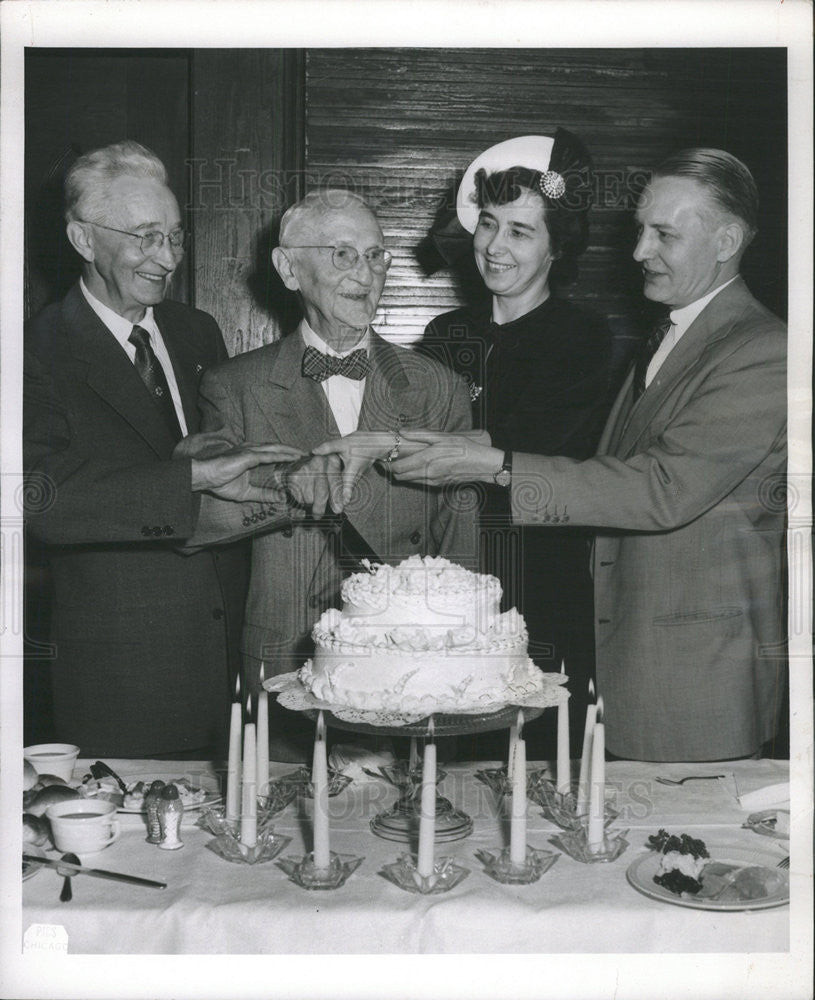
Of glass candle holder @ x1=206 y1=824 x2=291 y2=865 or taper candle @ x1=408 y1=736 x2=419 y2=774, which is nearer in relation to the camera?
glass candle holder @ x1=206 y1=824 x2=291 y2=865

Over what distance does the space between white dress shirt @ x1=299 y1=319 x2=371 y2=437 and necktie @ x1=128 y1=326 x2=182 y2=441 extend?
0.44 m

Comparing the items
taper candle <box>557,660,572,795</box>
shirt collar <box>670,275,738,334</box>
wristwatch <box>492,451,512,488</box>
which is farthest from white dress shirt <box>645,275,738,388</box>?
taper candle <box>557,660,572,795</box>

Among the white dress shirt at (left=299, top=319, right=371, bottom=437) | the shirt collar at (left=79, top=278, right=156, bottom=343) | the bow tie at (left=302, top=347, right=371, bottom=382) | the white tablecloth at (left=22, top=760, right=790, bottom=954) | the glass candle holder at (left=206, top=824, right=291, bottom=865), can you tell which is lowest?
the white tablecloth at (left=22, top=760, right=790, bottom=954)

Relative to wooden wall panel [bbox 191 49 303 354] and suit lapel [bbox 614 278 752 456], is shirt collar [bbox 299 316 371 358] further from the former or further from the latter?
suit lapel [bbox 614 278 752 456]

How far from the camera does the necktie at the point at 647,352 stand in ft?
10.2

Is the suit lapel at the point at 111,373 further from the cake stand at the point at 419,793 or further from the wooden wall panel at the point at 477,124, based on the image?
the cake stand at the point at 419,793

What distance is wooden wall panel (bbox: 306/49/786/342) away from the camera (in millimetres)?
3084

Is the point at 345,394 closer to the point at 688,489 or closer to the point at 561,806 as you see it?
the point at 688,489

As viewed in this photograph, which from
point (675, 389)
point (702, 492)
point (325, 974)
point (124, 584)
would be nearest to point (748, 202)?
point (675, 389)

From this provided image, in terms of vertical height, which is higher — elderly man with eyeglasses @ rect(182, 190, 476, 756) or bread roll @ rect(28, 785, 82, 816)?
elderly man with eyeglasses @ rect(182, 190, 476, 756)

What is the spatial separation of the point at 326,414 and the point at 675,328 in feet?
3.50

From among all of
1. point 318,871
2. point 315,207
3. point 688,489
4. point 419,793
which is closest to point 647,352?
point 688,489

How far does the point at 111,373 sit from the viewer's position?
9.90ft

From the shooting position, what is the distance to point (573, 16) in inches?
113
